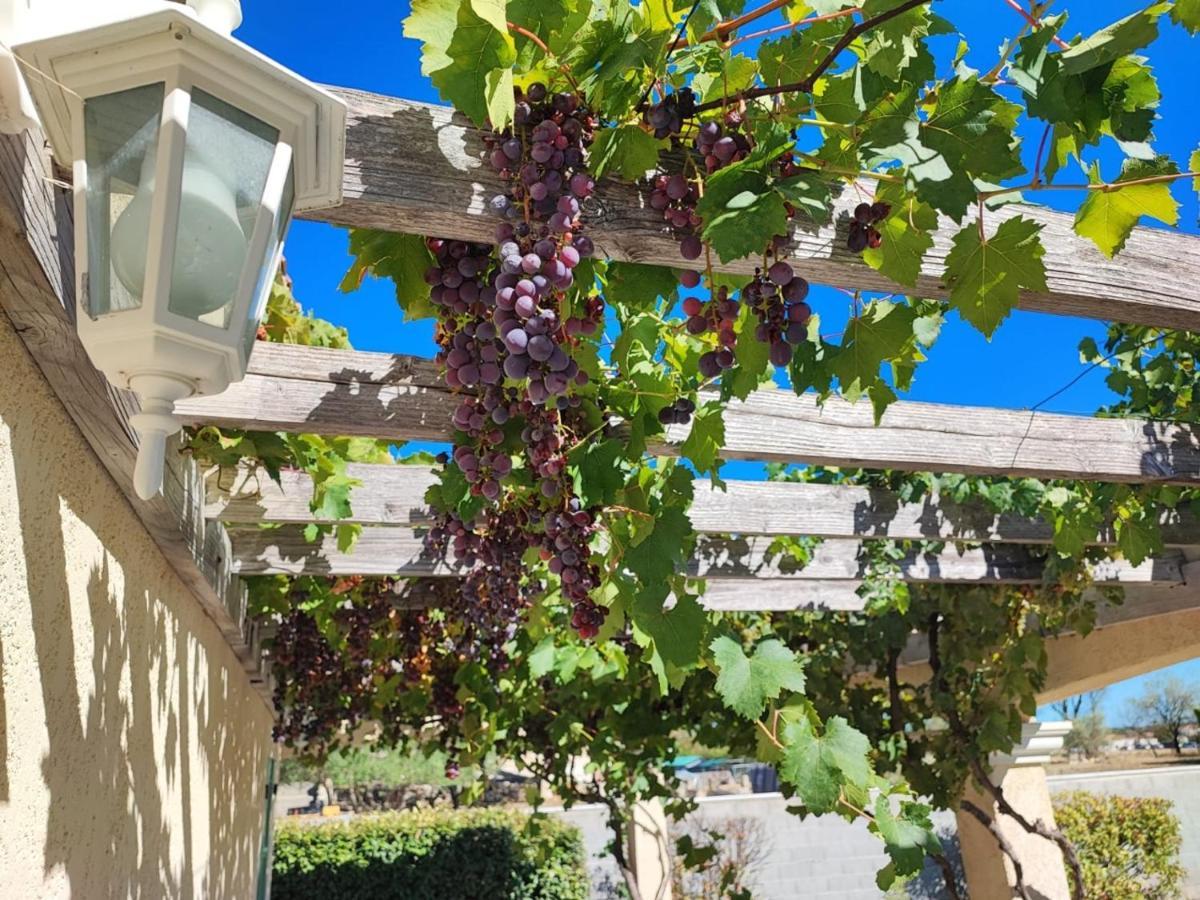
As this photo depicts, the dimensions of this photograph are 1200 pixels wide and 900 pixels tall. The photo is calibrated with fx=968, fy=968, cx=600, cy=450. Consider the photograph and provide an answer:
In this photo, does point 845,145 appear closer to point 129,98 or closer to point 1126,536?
point 129,98

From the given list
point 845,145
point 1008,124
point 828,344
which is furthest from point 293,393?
point 1008,124

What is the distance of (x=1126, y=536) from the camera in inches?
138

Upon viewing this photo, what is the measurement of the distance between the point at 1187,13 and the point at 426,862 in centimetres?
1042

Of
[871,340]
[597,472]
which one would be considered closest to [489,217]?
[597,472]

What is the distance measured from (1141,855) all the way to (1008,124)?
38.4ft

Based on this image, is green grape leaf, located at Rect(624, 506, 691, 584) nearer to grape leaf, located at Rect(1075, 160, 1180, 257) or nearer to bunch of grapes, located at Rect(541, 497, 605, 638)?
bunch of grapes, located at Rect(541, 497, 605, 638)

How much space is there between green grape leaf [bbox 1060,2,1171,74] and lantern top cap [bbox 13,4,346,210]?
862 millimetres

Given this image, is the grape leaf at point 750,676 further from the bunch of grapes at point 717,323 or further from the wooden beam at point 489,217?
the wooden beam at point 489,217

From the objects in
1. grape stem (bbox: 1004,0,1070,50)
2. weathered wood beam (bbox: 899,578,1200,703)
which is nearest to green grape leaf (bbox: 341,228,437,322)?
grape stem (bbox: 1004,0,1070,50)

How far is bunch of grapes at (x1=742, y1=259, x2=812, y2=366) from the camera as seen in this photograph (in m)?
1.31

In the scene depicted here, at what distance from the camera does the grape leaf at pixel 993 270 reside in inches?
53.4

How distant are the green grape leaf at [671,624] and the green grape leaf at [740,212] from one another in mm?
678

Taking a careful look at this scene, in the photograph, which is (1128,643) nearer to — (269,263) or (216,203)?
(269,263)

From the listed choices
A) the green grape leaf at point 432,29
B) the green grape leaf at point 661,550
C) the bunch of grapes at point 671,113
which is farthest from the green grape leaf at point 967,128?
the green grape leaf at point 661,550
